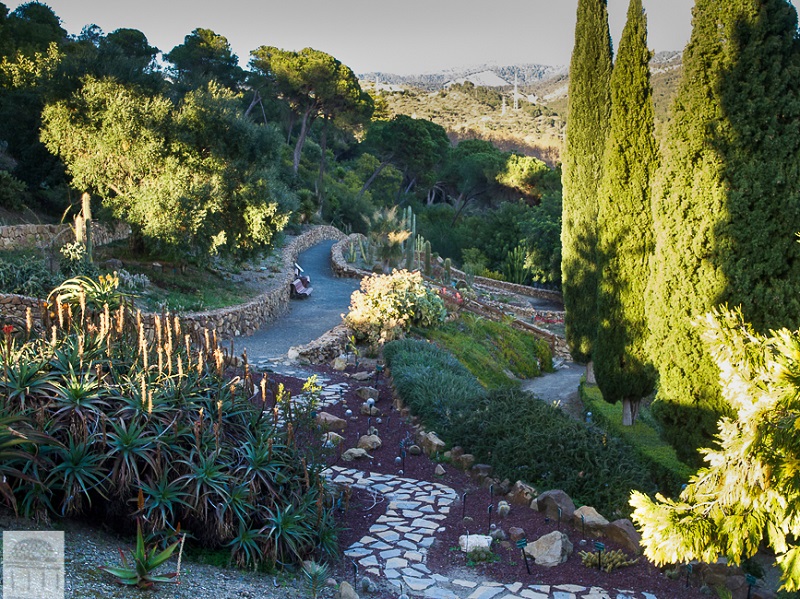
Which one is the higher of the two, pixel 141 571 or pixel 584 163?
pixel 584 163

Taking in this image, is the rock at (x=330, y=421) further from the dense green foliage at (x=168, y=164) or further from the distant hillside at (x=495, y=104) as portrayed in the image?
the distant hillside at (x=495, y=104)

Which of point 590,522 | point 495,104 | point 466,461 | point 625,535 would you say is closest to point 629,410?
point 466,461

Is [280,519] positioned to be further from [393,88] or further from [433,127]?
[393,88]

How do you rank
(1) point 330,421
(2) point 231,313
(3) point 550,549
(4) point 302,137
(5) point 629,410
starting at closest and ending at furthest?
(3) point 550,549, (1) point 330,421, (5) point 629,410, (2) point 231,313, (4) point 302,137

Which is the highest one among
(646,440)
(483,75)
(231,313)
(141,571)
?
(483,75)

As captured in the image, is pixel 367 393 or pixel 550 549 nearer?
pixel 550 549

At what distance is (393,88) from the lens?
8988cm

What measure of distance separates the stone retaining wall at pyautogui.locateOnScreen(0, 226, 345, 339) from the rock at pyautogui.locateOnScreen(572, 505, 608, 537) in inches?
187

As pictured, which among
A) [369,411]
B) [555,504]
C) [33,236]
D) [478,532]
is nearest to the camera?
[478,532]

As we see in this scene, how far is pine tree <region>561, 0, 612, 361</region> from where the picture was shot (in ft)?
44.3

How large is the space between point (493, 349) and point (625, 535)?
10981 millimetres

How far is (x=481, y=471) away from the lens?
704 centimetres

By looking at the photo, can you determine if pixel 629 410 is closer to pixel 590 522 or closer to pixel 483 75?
pixel 590 522

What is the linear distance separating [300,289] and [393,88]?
7440 centimetres
